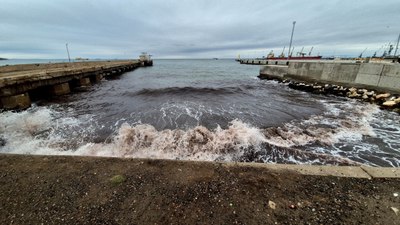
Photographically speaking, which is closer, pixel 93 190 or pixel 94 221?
pixel 94 221

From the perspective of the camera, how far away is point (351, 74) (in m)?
13.4

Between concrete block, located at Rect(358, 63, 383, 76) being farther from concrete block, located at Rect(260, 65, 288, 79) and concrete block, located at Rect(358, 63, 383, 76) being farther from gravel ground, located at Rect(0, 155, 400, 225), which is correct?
gravel ground, located at Rect(0, 155, 400, 225)

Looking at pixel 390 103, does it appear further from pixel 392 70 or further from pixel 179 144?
pixel 179 144

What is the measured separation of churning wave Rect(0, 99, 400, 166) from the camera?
487 cm

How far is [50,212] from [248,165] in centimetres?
292

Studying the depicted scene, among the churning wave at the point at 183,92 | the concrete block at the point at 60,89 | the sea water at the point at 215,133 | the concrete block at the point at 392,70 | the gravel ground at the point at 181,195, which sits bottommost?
the churning wave at the point at 183,92

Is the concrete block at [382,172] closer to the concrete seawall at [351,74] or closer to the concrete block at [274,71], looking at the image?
the concrete seawall at [351,74]

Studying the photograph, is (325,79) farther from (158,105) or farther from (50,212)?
(50,212)

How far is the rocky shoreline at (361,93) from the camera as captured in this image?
9347 millimetres

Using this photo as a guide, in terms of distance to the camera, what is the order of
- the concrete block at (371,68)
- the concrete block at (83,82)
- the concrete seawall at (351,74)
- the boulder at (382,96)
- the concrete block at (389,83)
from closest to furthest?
the boulder at (382,96)
the concrete block at (389,83)
the concrete seawall at (351,74)
the concrete block at (371,68)
the concrete block at (83,82)

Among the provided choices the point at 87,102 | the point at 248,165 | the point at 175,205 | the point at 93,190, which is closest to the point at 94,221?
the point at 93,190

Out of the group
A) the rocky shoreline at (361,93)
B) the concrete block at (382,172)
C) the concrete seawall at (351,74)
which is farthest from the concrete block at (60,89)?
the concrete seawall at (351,74)

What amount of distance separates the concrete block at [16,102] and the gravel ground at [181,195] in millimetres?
8295

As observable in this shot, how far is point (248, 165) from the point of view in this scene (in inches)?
122
